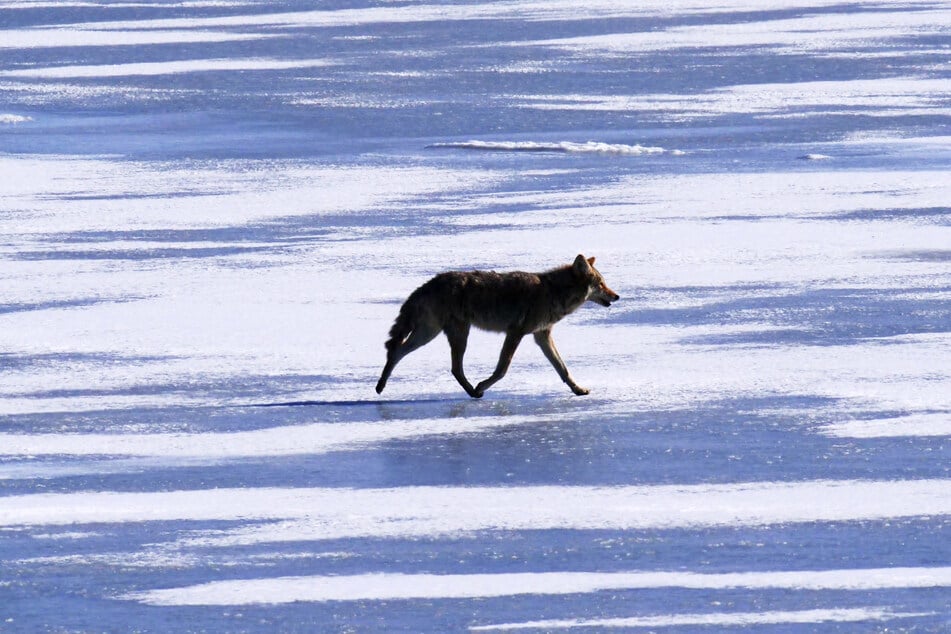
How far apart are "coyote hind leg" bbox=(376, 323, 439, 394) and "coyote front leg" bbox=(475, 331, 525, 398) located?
0.31 metres

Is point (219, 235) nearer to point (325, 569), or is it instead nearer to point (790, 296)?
point (790, 296)

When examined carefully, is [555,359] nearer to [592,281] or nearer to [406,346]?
[592,281]

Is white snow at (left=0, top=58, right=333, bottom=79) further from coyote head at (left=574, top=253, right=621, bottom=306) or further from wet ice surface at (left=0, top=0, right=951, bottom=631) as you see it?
coyote head at (left=574, top=253, right=621, bottom=306)

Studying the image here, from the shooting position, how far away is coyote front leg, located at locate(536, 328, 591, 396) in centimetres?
855

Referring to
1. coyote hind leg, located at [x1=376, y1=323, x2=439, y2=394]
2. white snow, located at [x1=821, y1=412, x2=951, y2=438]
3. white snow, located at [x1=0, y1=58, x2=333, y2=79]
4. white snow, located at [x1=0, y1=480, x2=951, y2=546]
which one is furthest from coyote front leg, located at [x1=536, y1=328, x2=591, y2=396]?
white snow, located at [x1=0, y1=58, x2=333, y2=79]

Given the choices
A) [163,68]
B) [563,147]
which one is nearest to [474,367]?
[563,147]

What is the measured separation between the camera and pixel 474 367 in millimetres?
9242

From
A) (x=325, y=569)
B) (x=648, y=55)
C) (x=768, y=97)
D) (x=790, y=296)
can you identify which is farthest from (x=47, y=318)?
(x=648, y=55)

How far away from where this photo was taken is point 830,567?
5949 mm

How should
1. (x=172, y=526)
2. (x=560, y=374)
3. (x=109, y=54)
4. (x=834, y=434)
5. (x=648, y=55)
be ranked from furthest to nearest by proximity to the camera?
(x=109, y=54) < (x=648, y=55) < (x=560, y=374) < (x=834, y=434) < (x=172, y=526)

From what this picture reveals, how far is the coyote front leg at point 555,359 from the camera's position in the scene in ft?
A: 28.1

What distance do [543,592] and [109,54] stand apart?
866 inches

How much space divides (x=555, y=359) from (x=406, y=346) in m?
0.65

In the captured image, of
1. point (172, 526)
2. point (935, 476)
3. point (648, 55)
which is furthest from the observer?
point (648, 55)
